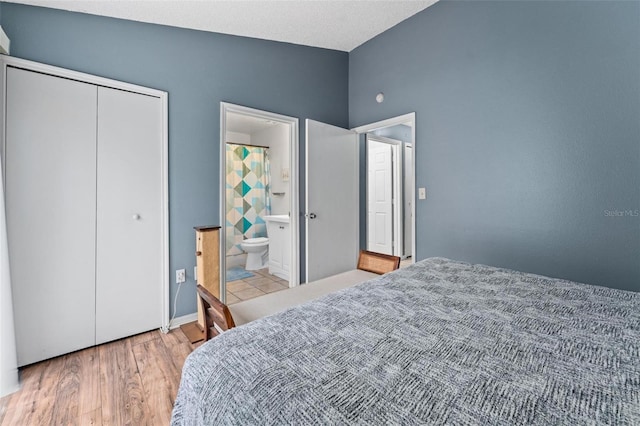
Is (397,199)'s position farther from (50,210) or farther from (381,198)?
(50,210)

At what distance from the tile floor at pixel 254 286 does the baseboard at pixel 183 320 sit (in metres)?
0.47

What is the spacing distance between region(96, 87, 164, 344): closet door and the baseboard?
0.36 ft

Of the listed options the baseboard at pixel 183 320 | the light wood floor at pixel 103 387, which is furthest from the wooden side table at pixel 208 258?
the light wood floor at pixel 103 387

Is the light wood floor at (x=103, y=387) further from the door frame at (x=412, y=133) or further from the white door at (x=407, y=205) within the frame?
the white door at (x=407, y=205)

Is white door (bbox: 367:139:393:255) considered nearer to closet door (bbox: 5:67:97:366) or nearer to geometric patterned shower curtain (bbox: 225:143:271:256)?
geometric patterned shower curtain (bbox: 225:143:271:256)

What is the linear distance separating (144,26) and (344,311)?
2.66m

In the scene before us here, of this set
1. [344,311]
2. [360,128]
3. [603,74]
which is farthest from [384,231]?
[344,311]

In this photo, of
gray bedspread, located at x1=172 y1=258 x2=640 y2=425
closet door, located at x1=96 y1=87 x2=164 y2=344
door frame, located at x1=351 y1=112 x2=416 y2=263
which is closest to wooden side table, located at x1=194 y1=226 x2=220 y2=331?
closet door, located at x1=96 y1=87 x2=164 y2=344

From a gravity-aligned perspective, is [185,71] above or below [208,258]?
above

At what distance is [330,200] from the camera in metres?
3.37

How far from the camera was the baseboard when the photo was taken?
238 centimetres

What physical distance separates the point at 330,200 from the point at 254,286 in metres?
1.45

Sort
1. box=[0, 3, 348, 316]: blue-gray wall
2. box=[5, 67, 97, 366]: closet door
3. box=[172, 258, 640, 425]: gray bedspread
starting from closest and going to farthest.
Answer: box=[172, 258, 640, 425]: gray bedspread
box=[5, 67, 97, 366]: closet door
box=[0, 3, 348, 316]: blue-gray wall

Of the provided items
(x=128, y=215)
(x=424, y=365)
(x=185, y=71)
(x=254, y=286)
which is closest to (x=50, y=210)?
(x=128, y=215)
